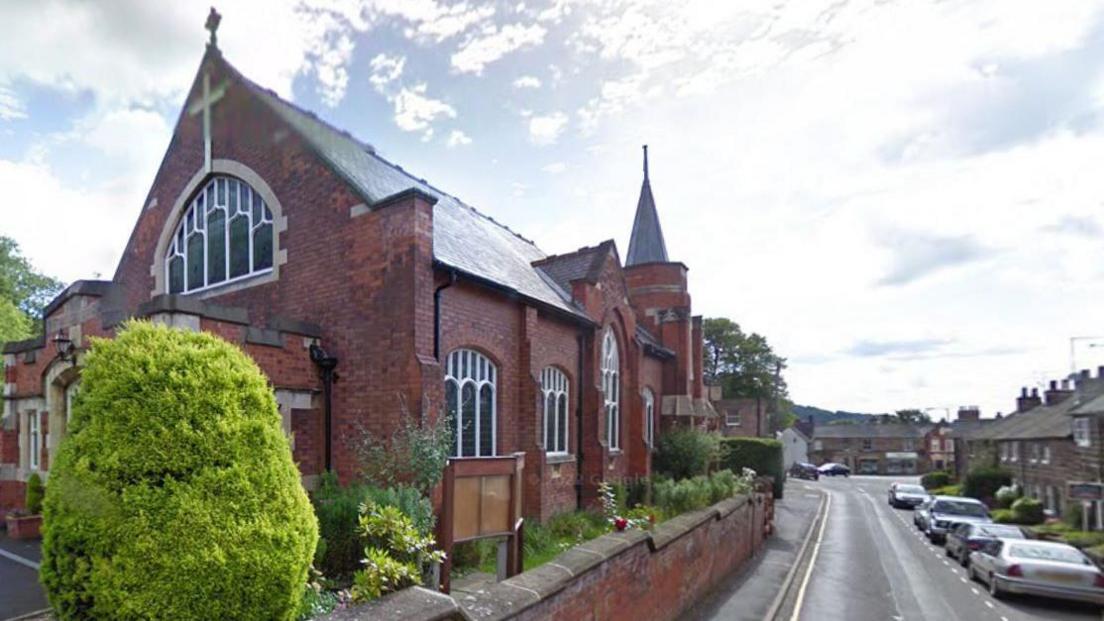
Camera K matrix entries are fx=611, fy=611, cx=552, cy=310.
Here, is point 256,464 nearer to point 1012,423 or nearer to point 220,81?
point 220,81

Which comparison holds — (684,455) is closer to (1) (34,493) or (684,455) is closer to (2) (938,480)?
(1) (34,493)

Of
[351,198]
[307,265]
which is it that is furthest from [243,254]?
[351,198]

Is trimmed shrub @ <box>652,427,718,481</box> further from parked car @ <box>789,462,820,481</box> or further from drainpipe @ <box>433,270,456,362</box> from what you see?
parked car @ <box>789,462,820,481</box>

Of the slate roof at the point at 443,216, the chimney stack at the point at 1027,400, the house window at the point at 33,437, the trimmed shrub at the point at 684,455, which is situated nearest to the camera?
the slate roof at the point at 443,216

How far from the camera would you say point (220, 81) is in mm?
13344

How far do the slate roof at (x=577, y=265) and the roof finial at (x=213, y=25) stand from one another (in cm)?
963

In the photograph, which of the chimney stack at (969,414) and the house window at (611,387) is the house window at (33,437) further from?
the chimney stack at (969,414)

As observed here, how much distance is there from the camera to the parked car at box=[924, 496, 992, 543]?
927 inches

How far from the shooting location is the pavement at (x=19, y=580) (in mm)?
7207

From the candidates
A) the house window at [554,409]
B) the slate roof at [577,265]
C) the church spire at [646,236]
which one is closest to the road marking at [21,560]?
the house window at [554,409]

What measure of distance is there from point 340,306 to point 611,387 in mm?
9647

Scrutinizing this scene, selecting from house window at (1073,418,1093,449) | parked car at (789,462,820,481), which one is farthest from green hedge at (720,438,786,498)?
parked car at (789,462,820,481)

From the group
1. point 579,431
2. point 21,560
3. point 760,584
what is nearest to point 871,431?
point 760,584

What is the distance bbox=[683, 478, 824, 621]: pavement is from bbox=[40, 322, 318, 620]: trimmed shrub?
9006mm
